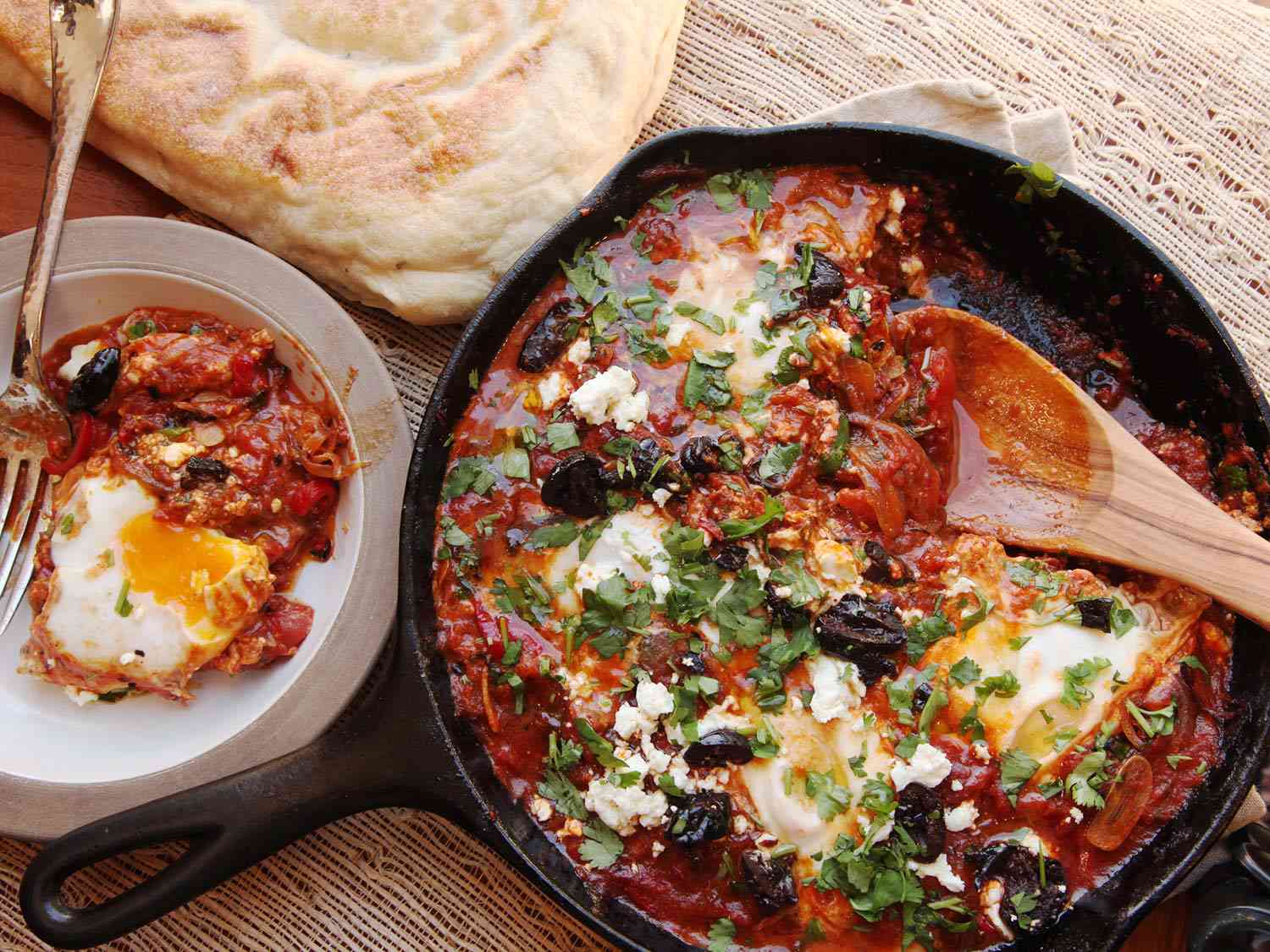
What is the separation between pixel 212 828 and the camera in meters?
2.90

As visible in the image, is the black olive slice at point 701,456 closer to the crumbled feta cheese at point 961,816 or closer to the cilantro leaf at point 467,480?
the cilantro leaf at point 467,480

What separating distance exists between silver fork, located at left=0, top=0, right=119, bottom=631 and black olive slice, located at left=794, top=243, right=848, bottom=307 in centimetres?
237

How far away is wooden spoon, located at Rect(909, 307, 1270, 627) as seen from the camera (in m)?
3.02

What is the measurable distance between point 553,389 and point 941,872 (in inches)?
72.0

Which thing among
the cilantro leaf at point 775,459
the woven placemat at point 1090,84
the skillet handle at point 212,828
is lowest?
the skillet handle at point 212,828

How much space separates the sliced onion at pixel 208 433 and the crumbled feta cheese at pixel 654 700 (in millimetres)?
1620

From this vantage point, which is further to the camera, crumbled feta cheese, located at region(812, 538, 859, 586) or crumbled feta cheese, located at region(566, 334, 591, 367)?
crumbled feta cheese, located at region(566, 334, 591, 367)

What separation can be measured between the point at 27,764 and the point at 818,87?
3634 mm

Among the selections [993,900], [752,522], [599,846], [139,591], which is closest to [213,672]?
[139,591]

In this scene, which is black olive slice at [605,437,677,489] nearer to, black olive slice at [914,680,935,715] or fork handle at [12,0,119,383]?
black olive slice at [914,680,935,715]

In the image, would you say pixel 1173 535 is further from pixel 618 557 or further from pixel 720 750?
pixel 618 557

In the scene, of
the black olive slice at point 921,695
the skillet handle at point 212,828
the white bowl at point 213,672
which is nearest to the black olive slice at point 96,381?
the white bowl at point 213,672

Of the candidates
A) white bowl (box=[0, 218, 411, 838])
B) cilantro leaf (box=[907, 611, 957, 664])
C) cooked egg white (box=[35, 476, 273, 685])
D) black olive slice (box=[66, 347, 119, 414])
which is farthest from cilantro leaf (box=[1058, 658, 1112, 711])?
black olive slice (box=[66, 347, 119, 414])

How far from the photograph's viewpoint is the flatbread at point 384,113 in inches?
129
